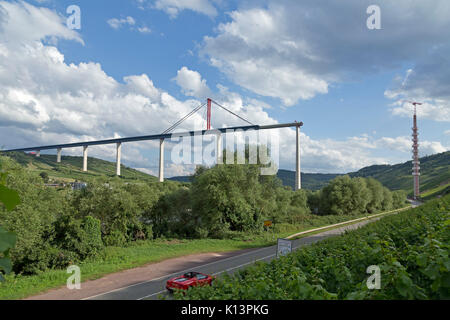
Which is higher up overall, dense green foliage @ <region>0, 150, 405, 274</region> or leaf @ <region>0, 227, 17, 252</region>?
leaf @ <region>0, 227, 17, 252</region>

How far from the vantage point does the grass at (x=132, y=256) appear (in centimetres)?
1738

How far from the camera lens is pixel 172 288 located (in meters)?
15.4

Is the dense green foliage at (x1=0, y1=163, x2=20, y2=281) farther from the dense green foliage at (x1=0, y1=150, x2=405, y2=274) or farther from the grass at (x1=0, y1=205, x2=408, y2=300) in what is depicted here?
the dense green foliage at (x1=0, y1=150, x2=405, y2=274)

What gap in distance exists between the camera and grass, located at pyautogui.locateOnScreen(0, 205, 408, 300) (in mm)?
17375

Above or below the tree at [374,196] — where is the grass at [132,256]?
below

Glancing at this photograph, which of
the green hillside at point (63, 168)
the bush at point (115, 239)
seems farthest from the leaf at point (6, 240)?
the green hillside at point (63, 168)

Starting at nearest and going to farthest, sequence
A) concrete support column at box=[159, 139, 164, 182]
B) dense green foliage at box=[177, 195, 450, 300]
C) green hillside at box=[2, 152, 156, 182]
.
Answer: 1. dense green foliage at box=[177, 195, 450, 300]
2. concrete support column at box=[159, 139, 164, 182]
3. green hillside at box=[2, 152, 156, 182]

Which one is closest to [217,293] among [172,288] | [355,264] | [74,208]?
[355,264]

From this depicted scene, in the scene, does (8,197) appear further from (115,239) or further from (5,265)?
(115,239)

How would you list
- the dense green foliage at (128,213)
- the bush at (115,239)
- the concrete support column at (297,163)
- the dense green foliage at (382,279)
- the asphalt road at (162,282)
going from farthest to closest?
the concrete support column at (297,163), the bush at (115,239), the dense green foliage at (128,213), the asphalt road at (162,282), the dense green foliage at (382,279)

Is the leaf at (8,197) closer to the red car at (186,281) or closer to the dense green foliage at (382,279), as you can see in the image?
the dense green foliage at (382,279)

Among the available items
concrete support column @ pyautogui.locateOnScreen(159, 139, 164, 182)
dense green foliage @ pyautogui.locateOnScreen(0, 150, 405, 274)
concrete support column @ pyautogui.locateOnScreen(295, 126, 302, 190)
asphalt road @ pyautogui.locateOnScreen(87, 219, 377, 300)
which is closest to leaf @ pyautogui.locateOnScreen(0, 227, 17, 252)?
asphalt road @ pyautogui.locateOnScreen(87, 219, 377, 300)

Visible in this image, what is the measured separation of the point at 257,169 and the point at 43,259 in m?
27.5

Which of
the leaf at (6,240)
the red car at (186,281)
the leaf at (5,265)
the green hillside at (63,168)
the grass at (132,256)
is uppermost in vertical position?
the green hillside at (63,168)
